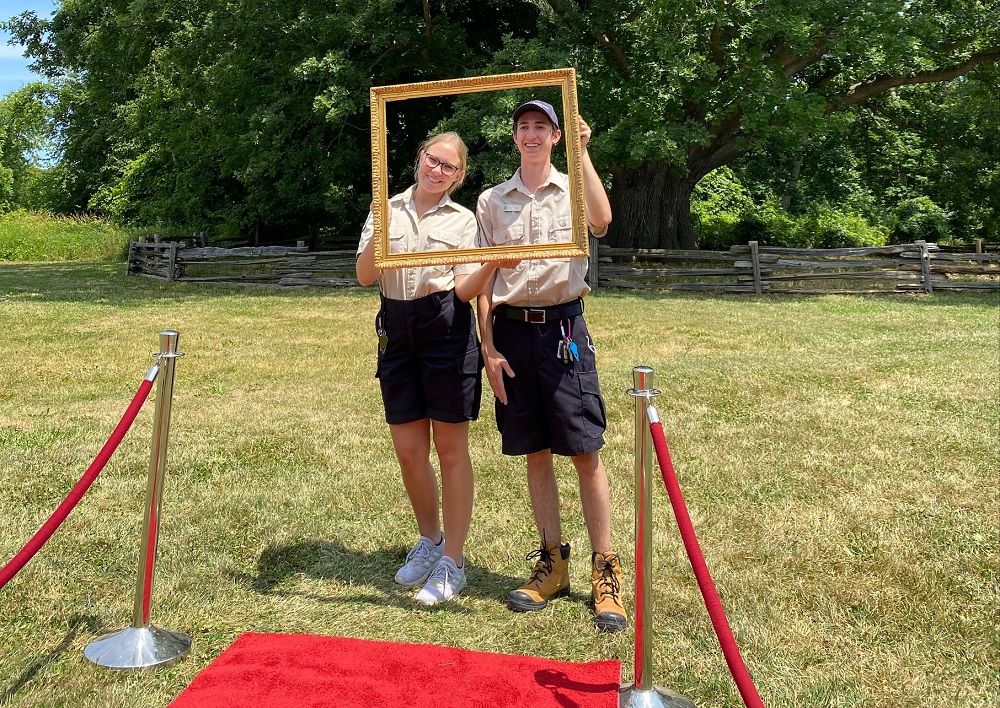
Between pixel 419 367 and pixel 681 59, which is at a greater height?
pixel 681 59

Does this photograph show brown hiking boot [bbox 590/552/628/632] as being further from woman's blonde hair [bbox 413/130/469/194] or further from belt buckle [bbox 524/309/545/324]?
woman's blonde hair [bbox 413/130/469/194]

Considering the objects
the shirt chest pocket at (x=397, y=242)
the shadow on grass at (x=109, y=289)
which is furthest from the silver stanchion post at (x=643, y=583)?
the shadow on grass at (x=109, y=289)

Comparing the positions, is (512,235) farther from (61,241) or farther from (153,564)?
(61,241)

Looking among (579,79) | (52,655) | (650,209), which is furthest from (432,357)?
(650,209)

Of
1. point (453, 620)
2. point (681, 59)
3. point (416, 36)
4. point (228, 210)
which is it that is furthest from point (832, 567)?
point (228, 210)

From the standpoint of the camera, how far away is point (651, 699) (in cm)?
328

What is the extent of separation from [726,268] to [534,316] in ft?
54.0

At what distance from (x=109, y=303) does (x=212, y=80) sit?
304 inches

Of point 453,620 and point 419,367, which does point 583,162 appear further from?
point 453,620

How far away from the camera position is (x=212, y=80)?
21.7 metres

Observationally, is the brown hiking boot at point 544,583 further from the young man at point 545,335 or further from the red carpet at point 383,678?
the red carpet at point 383,678

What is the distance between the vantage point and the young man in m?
3.78

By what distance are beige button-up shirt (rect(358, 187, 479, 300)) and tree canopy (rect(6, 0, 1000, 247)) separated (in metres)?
10.2

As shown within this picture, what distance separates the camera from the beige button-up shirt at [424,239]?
393 cm
